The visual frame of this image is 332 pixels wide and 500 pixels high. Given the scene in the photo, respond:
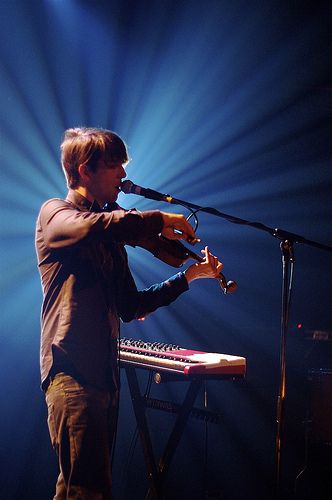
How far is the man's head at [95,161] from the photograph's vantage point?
198cm

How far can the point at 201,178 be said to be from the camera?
448 cm

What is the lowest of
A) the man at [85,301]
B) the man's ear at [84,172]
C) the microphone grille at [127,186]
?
the man at [85,301]

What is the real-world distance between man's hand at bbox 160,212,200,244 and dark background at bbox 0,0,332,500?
1627 millimetres

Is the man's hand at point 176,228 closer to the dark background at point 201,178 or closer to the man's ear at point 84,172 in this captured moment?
the man's ear at point 84,172

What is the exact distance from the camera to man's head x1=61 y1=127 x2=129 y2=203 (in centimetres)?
198

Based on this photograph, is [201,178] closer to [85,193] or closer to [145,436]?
[145,436]

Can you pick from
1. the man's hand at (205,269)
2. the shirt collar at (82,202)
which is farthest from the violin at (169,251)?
the shirt collar at (82,202)

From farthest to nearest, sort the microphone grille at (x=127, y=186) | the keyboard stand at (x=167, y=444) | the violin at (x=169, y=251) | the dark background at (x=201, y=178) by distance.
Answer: the dark background at (x=201, y=178), the keyboard stand at (x=167, y=444), the violin at (x=169, y=251), the microphone grille at (x=127, y=186)

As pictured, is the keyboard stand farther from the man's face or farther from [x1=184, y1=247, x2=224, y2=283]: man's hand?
the man's face

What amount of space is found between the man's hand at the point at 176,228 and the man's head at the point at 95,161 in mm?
249

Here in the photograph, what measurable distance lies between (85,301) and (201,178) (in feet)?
9.24

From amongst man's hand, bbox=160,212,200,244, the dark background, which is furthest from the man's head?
the dark background

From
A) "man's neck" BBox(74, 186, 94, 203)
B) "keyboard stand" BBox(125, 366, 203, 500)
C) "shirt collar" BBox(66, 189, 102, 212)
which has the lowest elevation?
"keyboard stand" BBox(125, 366, 203, 500)

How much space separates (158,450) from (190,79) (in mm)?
2847
